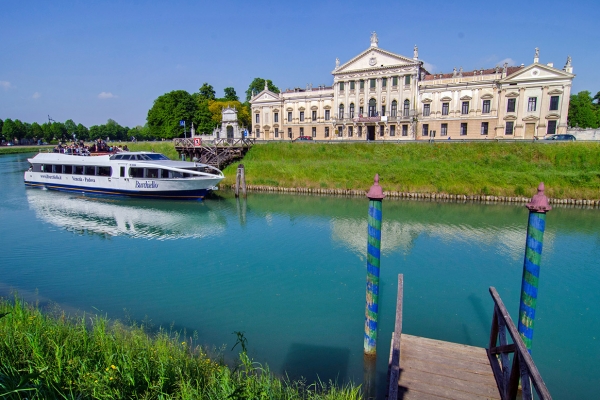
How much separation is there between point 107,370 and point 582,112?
3015 inches

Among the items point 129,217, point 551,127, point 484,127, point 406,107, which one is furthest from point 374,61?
point 129,217

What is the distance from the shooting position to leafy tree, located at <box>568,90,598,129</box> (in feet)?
199

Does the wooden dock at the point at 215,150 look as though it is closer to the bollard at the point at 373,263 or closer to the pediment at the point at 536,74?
the bollard at the point at 373,263

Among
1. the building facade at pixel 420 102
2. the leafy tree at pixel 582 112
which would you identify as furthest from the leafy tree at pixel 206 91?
the leafy tree at pixel 582 112

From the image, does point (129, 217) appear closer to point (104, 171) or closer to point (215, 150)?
point (104, 171)

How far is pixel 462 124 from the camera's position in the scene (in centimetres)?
4600

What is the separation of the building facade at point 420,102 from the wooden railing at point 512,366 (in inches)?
1704

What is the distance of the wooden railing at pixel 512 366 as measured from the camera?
439 cm

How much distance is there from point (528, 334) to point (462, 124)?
1750 inches

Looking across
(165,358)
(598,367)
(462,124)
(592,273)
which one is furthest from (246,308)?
(462,124)

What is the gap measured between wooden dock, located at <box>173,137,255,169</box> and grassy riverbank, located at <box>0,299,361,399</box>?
30.4 meters

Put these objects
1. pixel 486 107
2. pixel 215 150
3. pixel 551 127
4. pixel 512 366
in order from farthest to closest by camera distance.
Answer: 1. pixel 486 107
2. pixel 551 127
3. pixel 215 150
4. pixel 512 366

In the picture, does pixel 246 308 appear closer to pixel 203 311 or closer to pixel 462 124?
pixel 203 311

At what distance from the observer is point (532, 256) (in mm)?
6164
